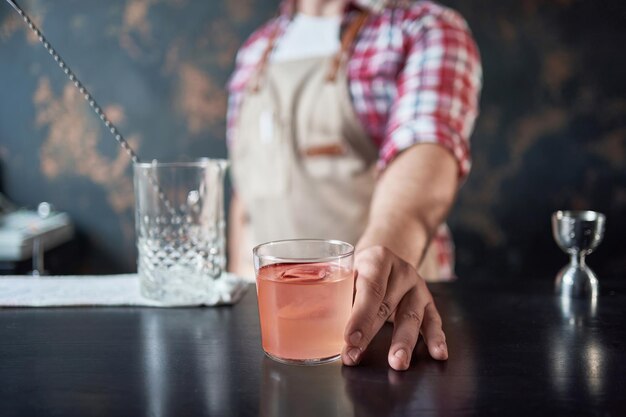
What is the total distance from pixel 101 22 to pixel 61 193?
738 millimetres

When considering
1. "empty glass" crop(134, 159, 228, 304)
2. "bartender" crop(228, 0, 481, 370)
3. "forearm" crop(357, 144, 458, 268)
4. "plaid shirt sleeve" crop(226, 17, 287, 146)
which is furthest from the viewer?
"plaid shirt sleeve" crop(226, 17, 287, 146)

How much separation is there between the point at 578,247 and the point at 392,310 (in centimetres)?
44

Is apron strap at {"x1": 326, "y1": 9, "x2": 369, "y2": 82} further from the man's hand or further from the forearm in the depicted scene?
the man's hand

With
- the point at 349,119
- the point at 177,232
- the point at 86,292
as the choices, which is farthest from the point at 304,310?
the point at 349,119

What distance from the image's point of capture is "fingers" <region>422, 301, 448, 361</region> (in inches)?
28.1

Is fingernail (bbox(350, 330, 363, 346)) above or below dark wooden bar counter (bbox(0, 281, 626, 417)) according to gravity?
above

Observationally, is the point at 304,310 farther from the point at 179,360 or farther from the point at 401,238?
the point at 401,238

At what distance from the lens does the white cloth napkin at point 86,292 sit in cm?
96

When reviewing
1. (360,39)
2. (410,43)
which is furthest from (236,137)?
(410,43)

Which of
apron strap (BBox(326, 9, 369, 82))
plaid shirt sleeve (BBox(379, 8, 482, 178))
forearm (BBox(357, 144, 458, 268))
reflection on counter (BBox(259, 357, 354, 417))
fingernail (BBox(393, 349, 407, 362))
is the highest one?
apron strap (BBox(326, 9, 369, 82))

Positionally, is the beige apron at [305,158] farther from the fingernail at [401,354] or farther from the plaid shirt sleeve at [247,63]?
the fingernail at [401,354]

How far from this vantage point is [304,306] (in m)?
0.70

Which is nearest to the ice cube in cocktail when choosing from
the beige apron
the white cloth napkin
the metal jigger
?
the white cloth napkin

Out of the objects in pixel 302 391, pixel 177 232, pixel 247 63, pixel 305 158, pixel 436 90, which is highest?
pixel 247 63
